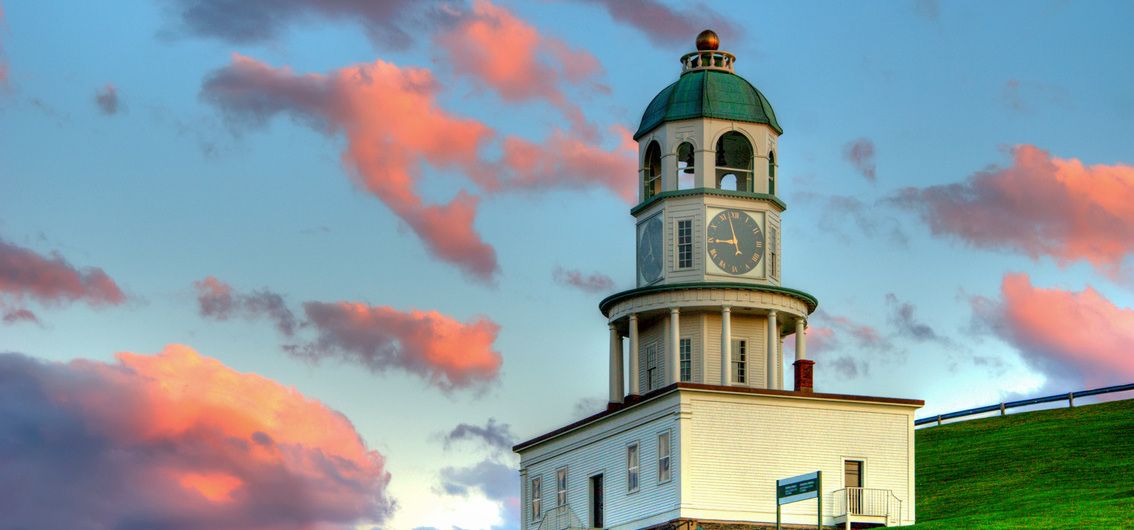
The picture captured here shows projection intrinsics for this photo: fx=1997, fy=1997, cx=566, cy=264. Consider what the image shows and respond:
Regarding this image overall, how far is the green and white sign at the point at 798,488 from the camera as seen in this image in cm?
5584

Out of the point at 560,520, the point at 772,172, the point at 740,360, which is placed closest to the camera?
the point at 740,360

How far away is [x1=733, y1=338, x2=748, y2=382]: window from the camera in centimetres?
6794

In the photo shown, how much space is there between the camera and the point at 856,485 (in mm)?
64625

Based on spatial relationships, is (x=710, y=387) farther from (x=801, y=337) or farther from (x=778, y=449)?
(x=801, y=337)

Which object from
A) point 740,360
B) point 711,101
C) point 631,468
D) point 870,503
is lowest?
point 870,503

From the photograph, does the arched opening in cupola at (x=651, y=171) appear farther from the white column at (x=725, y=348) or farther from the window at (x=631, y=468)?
the window at (x=631, y=468)

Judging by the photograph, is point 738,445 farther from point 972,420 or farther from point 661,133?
point 972,420

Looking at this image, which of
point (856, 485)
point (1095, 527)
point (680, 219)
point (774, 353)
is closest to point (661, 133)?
point (680, 219)

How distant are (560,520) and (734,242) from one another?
37.5ft

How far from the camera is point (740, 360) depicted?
68062 millimetres

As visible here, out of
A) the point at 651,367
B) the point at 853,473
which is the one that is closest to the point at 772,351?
the point at 651,367

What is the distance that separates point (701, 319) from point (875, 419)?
6964mm

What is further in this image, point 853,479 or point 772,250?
point 772,250

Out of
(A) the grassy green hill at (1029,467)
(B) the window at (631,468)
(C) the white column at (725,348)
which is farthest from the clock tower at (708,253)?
(A) the grassy green hill at (1029,467)
